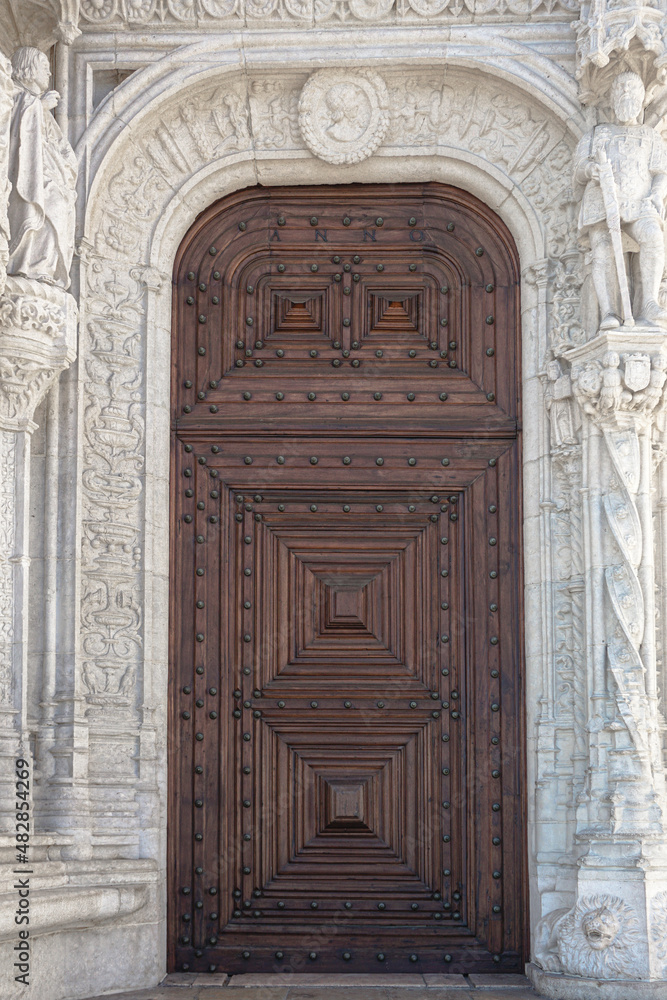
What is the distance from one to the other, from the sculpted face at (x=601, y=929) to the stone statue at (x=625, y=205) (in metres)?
2.60

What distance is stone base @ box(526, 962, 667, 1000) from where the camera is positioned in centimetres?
575

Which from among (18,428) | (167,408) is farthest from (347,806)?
(18,428)

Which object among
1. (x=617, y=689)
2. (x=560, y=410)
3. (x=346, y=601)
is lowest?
(x=617, y=689)

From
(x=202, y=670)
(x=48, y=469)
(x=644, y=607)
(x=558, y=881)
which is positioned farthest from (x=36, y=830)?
(x=644, y=607)

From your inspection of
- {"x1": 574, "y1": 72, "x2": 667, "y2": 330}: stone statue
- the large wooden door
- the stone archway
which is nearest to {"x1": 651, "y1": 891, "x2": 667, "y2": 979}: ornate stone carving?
the stone archway

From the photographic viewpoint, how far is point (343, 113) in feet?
23.0

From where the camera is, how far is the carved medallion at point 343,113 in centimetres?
699

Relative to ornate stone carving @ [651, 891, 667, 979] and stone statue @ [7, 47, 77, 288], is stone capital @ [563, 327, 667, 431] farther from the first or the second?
stone statue @ [7, 47, 77, 288]

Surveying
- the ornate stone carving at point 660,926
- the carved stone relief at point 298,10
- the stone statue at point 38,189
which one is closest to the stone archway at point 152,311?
the carved stone relief at point 298,10

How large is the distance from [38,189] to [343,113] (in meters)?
1.64

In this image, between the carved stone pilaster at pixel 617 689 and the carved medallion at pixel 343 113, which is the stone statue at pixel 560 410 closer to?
the carved stone pilaster at pixel 617 689

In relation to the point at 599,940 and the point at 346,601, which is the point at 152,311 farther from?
the point at 599,940

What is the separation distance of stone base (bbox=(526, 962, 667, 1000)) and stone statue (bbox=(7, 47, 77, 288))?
3776 mm

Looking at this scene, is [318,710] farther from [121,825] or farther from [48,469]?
[48,469]
